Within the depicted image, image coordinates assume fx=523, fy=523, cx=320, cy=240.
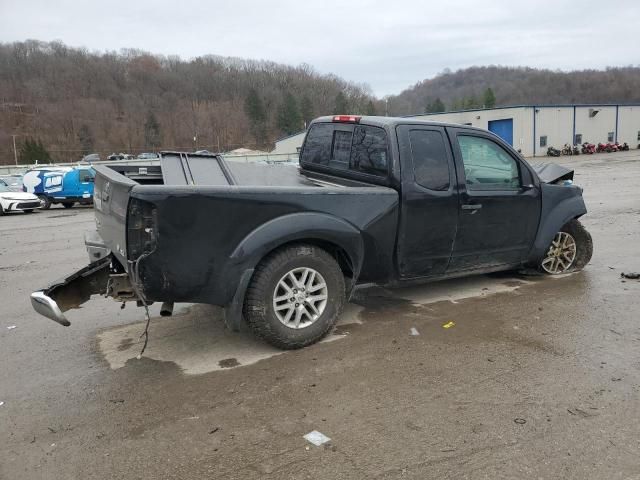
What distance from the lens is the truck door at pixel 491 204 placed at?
516 centimetres

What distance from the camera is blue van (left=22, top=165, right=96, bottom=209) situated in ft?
72.1

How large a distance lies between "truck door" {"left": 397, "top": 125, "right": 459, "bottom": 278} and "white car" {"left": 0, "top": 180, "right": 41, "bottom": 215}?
19761 millimetres

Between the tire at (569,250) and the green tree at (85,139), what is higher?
the green tree at (85,139)

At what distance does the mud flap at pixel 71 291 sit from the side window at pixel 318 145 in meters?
2.44

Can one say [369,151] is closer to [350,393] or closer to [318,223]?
[318,223]

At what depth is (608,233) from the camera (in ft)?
30.7

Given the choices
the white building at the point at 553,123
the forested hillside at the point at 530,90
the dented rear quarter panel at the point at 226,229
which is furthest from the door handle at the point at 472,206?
the forested hillside at the point at 530,90

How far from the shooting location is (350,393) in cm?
355

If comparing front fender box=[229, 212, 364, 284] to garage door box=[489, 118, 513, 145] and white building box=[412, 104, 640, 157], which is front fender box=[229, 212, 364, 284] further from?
garage door box=[489, 118, 513, 145]

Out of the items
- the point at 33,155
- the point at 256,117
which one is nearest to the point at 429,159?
the point at 33,155

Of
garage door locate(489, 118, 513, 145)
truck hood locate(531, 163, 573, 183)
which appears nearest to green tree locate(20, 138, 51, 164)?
garage door locate(489, 118, 513, 145)

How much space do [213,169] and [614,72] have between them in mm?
A: 154236

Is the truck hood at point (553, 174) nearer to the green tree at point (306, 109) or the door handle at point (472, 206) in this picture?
the door handle at point (472, 206)

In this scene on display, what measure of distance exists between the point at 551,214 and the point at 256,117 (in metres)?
137
